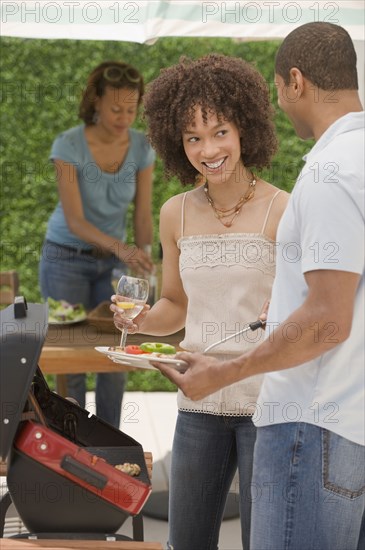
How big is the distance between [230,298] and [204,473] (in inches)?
17.9

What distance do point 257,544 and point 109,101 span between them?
308cm

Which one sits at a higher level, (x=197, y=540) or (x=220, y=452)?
(x=220, y=452)

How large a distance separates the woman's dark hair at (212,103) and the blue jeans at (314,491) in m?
0.99

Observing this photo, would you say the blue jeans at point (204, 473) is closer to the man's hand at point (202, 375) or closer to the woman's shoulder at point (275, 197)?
the man's hand at point (202, 375)

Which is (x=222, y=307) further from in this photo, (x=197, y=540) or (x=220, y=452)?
(x=197, y=540)

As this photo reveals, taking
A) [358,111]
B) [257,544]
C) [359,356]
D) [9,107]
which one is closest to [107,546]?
[257,544]

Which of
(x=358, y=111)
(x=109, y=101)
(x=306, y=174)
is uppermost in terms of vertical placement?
(x=109, y=101)

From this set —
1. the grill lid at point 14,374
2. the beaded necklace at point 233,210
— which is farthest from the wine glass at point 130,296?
the grill lid at point 14,374

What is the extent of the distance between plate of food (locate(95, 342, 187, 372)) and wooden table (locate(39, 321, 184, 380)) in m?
1.25

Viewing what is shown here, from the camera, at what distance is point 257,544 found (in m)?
1.88

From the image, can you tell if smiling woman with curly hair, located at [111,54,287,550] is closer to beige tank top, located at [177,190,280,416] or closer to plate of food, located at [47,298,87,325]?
beige tank top, located at [177,190,280,416]

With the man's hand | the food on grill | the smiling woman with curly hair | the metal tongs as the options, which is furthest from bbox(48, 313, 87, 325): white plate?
the man's hand

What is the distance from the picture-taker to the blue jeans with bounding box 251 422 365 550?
1797mm

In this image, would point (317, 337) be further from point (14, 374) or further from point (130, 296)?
point (130, 296)
